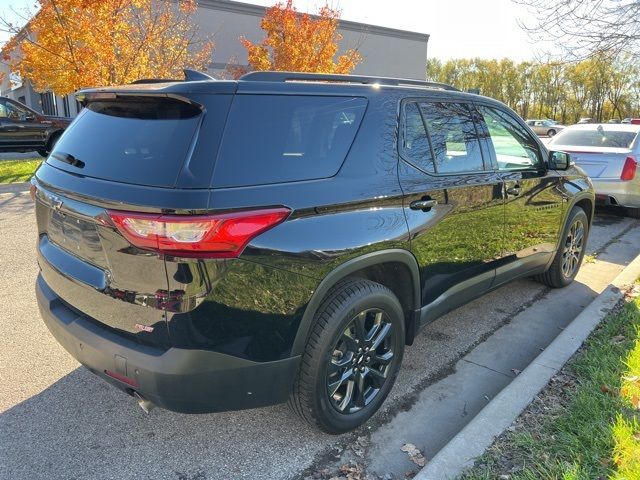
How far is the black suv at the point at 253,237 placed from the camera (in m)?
2.14

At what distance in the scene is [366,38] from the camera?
2909cm

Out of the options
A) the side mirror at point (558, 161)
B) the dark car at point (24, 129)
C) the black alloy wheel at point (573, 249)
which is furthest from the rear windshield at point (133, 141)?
the dark car at point (24, 129)

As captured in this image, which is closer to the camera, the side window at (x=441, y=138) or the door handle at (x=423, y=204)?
the door handle at (x=423, y=204)

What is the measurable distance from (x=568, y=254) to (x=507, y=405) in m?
2.79

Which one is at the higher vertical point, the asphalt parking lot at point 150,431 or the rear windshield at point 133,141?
the rear windshield at point 133,141

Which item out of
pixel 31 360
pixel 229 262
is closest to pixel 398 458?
pixel 229 262

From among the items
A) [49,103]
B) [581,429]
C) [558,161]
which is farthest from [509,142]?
[49,103]

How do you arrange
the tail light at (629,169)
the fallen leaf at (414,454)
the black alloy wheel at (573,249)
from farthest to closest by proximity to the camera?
the tail light at (629,169), the black alloy wheel at (573,249), the fallen leaf at (414,454)

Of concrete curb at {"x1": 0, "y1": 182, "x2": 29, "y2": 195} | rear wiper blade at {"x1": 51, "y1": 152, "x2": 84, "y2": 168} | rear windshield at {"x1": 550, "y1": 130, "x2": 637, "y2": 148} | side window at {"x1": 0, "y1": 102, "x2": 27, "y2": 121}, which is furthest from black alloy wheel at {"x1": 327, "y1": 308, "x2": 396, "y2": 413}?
side window at {"x1": 0, "y1": 102, "x2": 27, "y2": 121}

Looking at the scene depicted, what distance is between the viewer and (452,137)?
349 cm

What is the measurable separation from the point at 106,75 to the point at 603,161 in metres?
10.1

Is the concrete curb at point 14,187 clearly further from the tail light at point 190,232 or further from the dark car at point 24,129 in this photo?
the tail light at point 190,232

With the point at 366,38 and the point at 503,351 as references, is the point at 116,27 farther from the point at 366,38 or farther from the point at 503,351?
the point at 366,38

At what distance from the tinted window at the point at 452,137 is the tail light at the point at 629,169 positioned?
536 cm
